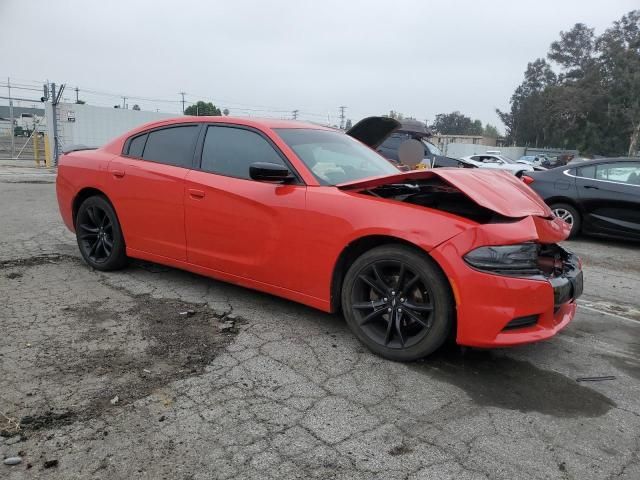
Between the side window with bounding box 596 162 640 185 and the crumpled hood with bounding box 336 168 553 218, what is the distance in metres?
5.02

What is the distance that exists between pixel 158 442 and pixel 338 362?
1.26 metres

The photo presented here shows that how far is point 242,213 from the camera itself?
3.84 meters

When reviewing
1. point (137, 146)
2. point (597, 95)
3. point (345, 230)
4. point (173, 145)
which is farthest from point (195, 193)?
point (597, 95)

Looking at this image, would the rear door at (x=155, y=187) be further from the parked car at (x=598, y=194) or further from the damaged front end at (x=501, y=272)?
the parked car at (x=598, y=194)

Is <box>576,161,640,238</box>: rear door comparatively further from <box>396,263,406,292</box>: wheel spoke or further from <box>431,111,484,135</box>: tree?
<box>431,111,484,135</box>: tree

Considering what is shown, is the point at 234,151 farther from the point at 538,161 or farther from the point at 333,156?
the point at 538,161

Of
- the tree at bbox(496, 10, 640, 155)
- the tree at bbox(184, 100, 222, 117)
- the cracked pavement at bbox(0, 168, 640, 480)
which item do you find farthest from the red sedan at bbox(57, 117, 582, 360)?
the tree at bbox(496, 10, 640, 155)

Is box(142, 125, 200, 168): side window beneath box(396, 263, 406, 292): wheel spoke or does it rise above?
above

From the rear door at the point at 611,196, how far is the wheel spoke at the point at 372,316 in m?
5.93

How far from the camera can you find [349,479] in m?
2.16

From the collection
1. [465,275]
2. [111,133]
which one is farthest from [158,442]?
[111,133]

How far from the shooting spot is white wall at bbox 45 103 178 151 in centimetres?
1847

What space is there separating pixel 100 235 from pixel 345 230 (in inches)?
111

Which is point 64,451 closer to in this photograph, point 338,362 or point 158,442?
point 158,442
